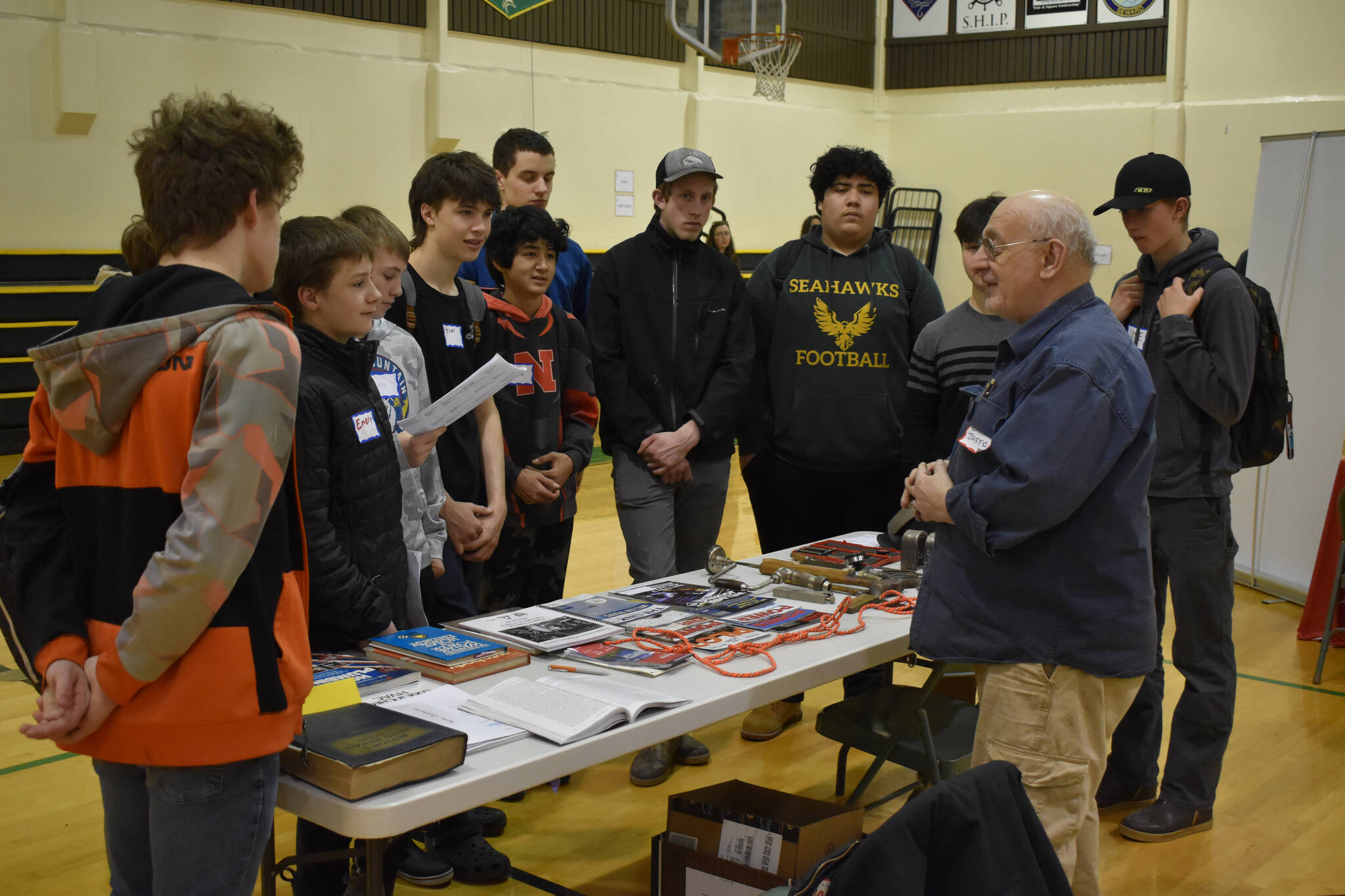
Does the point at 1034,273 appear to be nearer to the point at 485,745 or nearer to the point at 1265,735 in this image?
the point at 485,745

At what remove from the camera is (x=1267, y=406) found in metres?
3.16

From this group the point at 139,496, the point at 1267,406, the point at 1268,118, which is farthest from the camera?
the point at 1268,118

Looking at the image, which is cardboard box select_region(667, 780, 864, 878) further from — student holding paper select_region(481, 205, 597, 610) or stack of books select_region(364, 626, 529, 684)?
student holding paper select_region(481, 205, 597, 610)

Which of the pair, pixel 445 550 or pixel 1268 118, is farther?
pixel 1268 118

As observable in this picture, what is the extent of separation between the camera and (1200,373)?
302 centimetres

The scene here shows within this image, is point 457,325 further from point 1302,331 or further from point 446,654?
point 1302,331

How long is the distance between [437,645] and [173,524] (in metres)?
0.85

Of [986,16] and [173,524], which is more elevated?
[986,16]

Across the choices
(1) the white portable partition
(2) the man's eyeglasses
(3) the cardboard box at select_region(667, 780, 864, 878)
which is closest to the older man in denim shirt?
(2) the man's eyeglasses

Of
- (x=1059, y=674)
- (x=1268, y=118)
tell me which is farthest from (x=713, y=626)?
(x=1268, y=118)

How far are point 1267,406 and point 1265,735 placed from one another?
1381 millimetres

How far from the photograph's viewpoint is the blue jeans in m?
1.49

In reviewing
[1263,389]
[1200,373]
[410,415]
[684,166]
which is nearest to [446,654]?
[410,415]

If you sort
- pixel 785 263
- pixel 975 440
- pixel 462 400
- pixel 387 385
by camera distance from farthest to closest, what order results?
pixel 785 263 → pixel 387 385 → pixel 462 400 → pixel 975 440
